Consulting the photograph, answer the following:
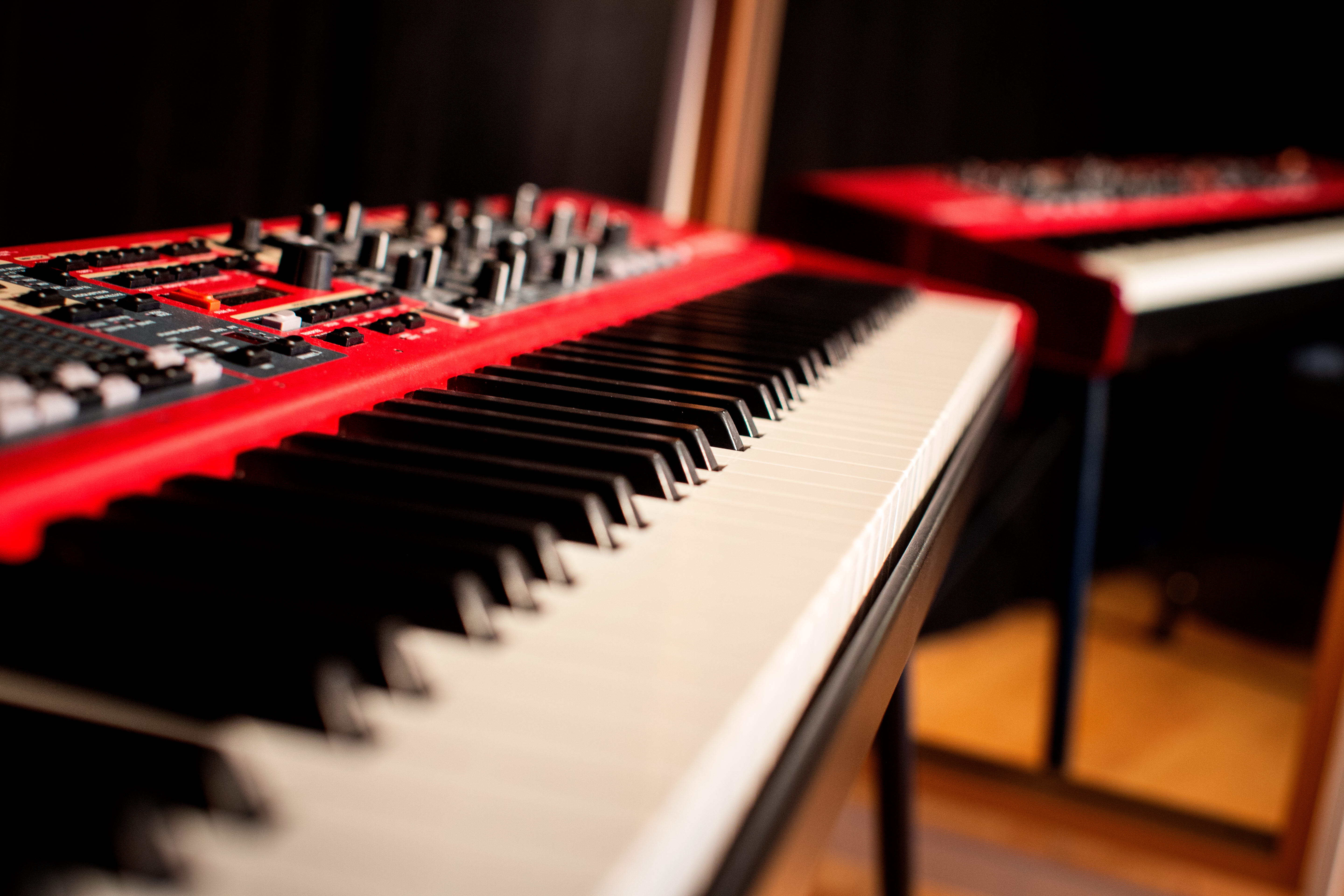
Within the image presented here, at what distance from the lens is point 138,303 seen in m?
0.77

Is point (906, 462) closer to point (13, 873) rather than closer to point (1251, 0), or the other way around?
point (13, 873)

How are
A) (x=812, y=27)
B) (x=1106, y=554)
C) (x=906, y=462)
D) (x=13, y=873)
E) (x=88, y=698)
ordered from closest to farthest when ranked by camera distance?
1. (x=13, y=873)
2. (x=88, y=698)
3. (x=906, y=462)
4. (x=812, y=27)
5. (x=1106, y=554)

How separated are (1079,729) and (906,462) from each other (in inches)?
71.8

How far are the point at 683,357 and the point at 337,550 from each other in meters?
0.54

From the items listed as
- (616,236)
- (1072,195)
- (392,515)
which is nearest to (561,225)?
(616,236)

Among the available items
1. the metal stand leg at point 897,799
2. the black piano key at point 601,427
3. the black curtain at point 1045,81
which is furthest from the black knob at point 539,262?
the black curtain at point 1045,81

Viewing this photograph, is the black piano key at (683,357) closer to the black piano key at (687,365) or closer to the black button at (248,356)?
the black piano key at (687,365)

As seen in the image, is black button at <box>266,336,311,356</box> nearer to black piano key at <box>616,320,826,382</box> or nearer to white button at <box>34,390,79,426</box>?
white button at <box>34,390,79,426</box>

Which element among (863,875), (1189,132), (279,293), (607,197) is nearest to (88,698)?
(279,293)

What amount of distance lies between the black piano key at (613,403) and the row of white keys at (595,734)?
10cm

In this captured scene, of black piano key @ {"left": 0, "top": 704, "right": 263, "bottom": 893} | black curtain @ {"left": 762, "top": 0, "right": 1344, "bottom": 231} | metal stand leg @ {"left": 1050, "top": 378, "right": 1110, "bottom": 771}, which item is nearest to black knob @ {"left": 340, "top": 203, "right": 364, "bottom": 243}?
black piano key @ {"left": 0, "top": 704, "right": 263, "bottom": 893}

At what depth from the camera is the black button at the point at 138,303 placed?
2.51ft

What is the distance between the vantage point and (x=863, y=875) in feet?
6.16

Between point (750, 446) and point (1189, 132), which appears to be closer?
point (750, 446)
